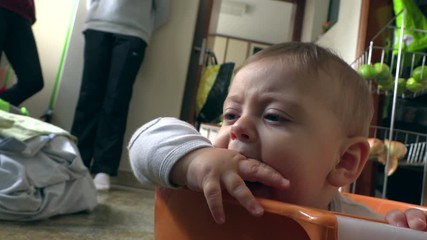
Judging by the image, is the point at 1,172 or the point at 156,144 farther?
the point at 1,172

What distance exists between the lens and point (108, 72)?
160 cm

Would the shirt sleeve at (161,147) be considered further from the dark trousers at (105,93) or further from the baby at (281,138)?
the dark trousers at (105,93)

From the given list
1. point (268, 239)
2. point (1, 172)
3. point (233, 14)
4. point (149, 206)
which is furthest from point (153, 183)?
point (233, 14)

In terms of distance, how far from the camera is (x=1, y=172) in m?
0.84

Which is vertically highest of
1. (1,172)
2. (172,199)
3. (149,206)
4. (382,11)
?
(382,11)

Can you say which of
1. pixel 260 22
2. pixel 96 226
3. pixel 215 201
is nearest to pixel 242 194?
pixel 215 201

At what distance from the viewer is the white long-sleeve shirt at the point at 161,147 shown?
1.37 feet

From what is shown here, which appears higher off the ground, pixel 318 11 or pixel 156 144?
pixel 318 11

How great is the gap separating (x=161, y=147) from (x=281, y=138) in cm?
13

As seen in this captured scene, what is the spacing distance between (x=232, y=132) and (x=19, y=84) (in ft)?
3.92

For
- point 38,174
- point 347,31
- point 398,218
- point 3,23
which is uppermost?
point 347,31

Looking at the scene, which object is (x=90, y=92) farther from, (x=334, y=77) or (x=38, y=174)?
(x=334, y=77)

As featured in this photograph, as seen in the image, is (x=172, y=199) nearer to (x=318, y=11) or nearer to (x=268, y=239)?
(x=268, y=239)

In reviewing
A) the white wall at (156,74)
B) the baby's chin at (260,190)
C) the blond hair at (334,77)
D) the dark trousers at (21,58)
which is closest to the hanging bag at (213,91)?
the white wall at (156,74)
